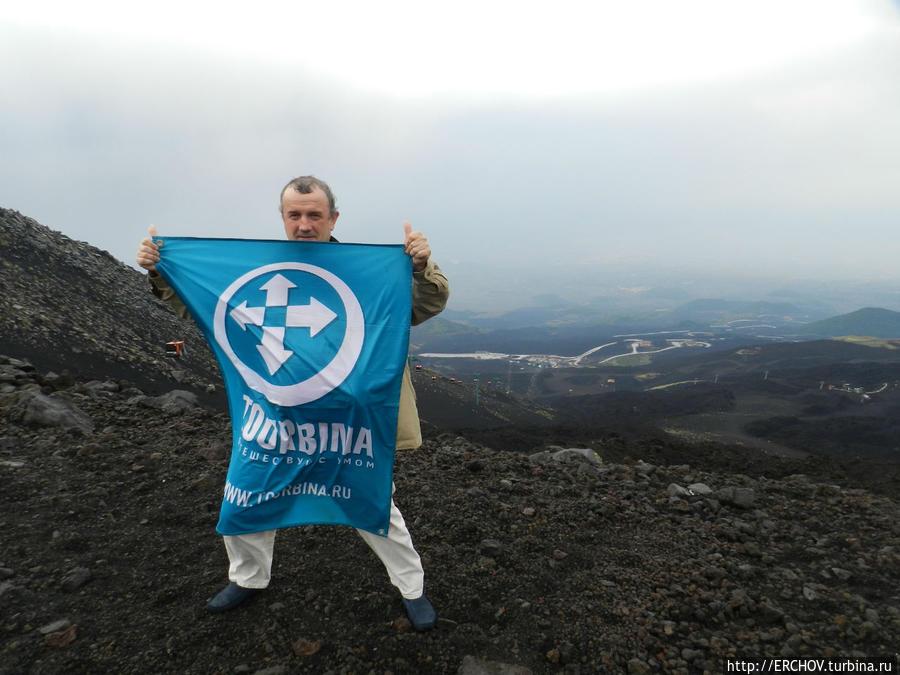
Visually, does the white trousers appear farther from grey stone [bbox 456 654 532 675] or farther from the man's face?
the man's face

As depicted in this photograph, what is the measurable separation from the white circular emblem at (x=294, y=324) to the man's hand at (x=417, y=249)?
0.48 meters

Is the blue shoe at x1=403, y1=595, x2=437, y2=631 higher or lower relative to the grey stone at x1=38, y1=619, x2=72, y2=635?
lower

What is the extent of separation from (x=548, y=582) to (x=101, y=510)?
432 cm

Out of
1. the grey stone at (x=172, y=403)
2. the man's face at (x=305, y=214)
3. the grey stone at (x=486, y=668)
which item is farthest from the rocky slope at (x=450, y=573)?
the man's face at (x=305, y=214)

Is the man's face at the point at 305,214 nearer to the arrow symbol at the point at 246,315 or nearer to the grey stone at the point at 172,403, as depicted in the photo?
the arrow symbol at the point at 246,315

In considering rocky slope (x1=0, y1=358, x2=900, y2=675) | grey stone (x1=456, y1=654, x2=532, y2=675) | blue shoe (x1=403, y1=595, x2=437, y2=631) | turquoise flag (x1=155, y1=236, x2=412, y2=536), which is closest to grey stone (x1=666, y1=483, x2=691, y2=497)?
rocky slope (x1=0, y1=358, x2=900, y2=675)

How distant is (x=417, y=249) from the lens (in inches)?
113

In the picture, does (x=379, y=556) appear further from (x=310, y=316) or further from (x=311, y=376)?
(x=310, y=316)

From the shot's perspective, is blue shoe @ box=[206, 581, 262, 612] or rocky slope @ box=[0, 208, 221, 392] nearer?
blue shoe @ box=[206, 581, 262, 612]

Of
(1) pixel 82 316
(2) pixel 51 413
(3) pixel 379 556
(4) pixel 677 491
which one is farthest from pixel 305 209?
(1) pixel 82 316

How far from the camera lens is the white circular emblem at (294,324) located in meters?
2.80

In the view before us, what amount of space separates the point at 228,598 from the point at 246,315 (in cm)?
200

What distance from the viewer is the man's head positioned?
9.60 ft

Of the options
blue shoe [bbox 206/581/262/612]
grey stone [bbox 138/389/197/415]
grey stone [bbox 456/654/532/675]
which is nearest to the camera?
grey stone [bbox 456/654/532/675]
